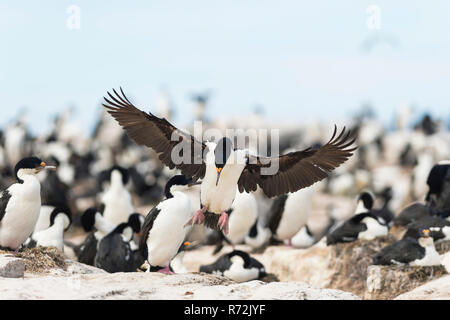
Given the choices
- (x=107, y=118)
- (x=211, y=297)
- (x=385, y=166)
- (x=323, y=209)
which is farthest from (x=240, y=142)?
(x=107, y=118)

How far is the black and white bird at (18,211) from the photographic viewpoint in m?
9.04

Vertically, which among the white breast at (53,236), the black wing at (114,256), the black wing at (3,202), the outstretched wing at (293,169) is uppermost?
the outstretched wing at (293,169)

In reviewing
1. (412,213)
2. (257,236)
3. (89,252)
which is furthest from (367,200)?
(89,252)

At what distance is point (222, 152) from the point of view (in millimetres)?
8523

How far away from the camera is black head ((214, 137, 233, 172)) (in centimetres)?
852

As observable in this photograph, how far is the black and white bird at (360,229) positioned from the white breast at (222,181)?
11.7ft

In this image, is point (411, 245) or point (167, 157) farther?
point (411, 245)

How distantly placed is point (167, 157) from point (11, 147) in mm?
20811

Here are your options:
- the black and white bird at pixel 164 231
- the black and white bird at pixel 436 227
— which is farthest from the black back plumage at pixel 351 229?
the black and white bird at pixel 164 231

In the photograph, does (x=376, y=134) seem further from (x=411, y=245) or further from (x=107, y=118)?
(x=411, y=245)

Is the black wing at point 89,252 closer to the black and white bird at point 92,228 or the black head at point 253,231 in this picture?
the black and white bird at point 92,228

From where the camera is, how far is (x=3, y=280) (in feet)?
23.3

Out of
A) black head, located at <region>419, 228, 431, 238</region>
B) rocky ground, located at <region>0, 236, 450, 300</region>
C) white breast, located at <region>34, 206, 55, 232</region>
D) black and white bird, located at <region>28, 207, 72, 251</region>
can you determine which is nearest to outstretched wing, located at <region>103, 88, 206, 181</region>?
rocky ground, located at <region>0, 236, 450, 300</region>

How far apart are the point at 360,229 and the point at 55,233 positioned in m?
4.44
